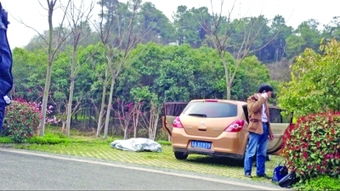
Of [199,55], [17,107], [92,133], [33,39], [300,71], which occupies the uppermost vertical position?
[33,39]

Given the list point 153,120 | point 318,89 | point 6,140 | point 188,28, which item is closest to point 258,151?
point 318,89

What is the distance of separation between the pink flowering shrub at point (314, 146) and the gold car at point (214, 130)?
5.90 feet

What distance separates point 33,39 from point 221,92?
29.2 meters

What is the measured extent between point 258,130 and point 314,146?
1.12 m

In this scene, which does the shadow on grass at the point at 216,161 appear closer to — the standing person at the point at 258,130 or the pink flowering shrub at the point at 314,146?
the standing person at the point at 258,130

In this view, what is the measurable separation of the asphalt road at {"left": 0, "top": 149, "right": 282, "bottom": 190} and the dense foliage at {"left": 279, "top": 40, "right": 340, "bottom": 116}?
4.14m

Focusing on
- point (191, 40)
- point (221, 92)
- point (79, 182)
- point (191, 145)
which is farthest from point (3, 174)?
point (191, 40)

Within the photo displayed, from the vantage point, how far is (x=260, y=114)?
6945 mm

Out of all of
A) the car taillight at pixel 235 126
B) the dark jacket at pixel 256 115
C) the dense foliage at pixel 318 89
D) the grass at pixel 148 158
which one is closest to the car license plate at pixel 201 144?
the grass at pixel 148 158

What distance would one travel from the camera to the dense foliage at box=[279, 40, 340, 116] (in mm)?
9219

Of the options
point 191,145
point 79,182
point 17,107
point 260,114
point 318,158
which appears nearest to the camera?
point 79,182

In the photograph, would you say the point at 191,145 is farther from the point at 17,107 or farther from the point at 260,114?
the point at 17,107

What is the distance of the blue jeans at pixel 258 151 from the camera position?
6.88 m

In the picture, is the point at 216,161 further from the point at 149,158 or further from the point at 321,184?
the point at 321,184
